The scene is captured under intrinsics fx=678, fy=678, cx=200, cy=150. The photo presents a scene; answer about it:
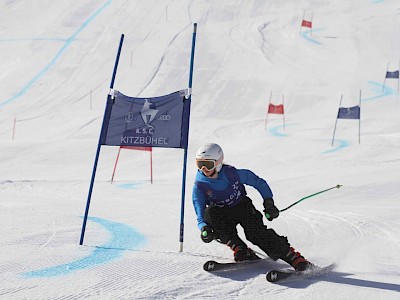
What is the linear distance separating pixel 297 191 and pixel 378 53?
20271mm

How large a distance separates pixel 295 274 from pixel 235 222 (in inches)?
31.9

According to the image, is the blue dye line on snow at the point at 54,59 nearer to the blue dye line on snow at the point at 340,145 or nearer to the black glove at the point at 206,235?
the blue dye line on snow at the point at 340,145

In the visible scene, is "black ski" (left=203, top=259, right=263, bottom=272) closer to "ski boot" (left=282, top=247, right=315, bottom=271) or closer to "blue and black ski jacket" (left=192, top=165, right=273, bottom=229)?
"ski boot" (left=282, top=247, right=315, bottom=271)

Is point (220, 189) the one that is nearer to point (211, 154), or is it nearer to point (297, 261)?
point (211, 154)

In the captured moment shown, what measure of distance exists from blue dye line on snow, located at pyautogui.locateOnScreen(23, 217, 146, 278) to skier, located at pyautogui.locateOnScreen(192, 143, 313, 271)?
2.78ft

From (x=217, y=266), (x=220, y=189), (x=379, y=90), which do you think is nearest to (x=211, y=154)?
(x=220, y=189)

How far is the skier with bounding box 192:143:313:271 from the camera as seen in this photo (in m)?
5.27

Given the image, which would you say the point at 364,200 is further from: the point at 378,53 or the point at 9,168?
the point at 378,53

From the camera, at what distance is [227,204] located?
17.9ft

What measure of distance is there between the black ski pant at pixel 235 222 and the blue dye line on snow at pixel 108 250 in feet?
2.78

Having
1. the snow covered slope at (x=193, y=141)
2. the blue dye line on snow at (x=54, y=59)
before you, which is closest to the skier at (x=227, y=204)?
the snow covered slope at (x=193, y=141)

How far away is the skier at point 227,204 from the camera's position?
5.27m

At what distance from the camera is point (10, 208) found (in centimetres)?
844

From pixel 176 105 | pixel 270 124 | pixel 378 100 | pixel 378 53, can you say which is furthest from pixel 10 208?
pixel 378 53
